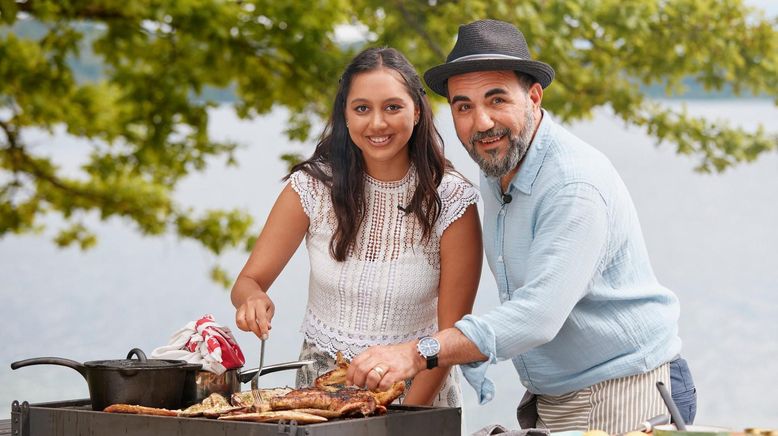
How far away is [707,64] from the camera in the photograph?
7.36m

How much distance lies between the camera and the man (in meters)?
2.50

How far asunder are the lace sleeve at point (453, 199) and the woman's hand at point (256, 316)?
0.51m

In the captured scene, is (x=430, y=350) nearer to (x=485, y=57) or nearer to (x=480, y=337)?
(x=480, y=337)

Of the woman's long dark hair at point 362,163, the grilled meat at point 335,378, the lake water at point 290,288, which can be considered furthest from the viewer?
the lake water at point 290,288

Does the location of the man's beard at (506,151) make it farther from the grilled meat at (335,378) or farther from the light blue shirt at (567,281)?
the grilled meat at (335,378)

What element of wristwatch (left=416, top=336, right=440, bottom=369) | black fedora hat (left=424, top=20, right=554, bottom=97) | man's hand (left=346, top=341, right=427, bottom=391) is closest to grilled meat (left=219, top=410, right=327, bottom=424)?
man's hand (left=346, top=341, right=427, bottom=391)

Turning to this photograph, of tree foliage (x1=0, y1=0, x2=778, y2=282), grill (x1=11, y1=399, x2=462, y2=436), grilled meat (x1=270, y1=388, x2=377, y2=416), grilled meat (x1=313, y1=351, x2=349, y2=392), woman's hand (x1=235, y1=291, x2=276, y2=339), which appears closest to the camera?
grill (x1=11, y1=399, x2=462, y2=436)

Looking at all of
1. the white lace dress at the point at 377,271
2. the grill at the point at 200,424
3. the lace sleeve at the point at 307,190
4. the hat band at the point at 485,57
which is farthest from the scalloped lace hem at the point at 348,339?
the hat band at the point at 485,57

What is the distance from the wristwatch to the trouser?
0.60 metres

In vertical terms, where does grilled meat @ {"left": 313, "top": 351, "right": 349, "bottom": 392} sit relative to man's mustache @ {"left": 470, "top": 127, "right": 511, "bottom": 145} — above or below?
below

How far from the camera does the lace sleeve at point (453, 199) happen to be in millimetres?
3109

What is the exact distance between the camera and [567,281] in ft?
8.27

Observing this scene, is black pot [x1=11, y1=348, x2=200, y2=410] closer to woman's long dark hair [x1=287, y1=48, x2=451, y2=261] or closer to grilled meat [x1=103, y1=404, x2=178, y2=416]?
grilled meat [x1=103, y1=404, x2=178, y2=416]

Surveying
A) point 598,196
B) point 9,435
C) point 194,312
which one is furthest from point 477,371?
point 194,312
